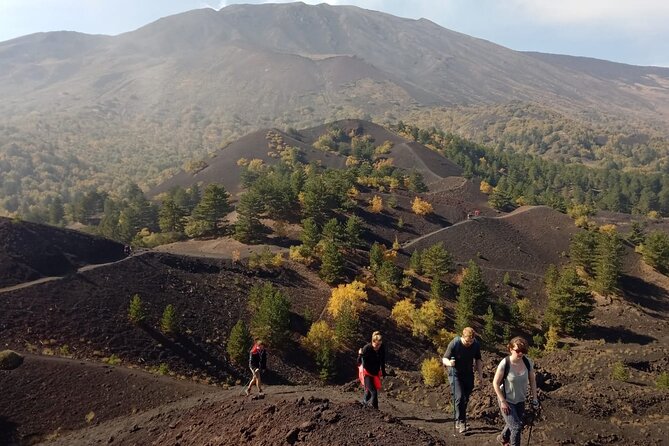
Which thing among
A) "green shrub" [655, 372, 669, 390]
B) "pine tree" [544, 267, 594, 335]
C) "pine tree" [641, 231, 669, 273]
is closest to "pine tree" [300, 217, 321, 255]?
"pine tree" [544, 267, 594, 335]

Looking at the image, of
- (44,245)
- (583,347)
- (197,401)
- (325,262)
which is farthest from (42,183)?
(583,347)

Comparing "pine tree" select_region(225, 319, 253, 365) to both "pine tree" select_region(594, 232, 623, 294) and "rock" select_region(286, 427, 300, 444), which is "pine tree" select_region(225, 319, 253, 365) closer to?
"rock" select_region(286, 427, 300, 444)

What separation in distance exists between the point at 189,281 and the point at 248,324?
762 centimetres

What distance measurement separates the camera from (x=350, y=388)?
75.4 ft

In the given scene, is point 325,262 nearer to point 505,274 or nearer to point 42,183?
point 505,274

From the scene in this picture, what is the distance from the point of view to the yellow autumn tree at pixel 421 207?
6153 cm

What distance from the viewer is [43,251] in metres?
38.2

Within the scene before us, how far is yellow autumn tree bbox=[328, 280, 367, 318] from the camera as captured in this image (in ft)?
121

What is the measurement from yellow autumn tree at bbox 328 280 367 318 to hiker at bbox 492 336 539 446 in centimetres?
2732

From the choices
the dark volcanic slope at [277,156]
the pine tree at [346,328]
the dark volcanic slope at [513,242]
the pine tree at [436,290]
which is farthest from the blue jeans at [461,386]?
the dark volcanic slope at [277,156]

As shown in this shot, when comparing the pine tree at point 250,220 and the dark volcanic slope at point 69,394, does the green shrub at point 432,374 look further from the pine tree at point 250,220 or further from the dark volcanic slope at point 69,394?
the pine tree at point 250,220

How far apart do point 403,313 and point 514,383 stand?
2926 centimetres

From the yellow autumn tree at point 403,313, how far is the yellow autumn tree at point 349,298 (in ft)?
9.81

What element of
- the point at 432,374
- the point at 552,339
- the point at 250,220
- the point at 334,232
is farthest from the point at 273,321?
the point at 552,339
